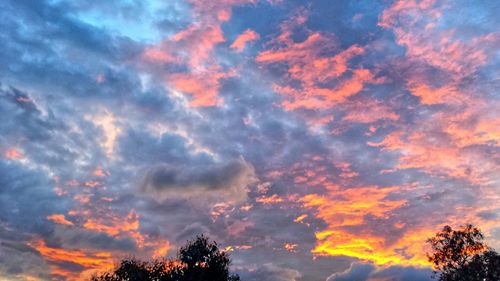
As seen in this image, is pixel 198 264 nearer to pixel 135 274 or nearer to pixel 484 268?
pixel 135 274

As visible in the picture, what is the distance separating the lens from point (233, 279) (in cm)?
6756

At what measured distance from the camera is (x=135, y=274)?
73.1 m

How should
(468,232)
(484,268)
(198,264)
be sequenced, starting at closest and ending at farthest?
(484,268) < (468,232) < (198,264)

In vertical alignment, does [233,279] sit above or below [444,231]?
below

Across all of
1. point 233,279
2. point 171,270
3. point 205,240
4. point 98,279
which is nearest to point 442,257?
point 233,279

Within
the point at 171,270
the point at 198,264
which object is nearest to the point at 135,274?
the point at 171,270

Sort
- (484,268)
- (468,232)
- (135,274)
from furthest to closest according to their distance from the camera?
(135,274), (468,232), (484,268)

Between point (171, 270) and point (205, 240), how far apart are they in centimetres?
806

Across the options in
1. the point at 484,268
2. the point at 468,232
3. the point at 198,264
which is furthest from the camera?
the point at 198,264

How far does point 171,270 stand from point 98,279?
20.3 m

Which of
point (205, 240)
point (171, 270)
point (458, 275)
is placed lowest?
point (458, 275)

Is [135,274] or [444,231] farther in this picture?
[135,274]

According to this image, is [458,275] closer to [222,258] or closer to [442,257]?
[442,257]

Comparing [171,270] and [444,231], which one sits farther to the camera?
[171,270]
